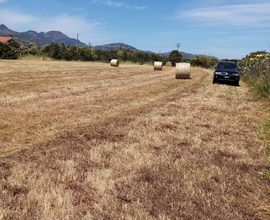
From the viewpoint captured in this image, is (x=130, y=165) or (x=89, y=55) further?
(x=89, y=55)

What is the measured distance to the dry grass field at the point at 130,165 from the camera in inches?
110

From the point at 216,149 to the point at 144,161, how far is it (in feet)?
5.27

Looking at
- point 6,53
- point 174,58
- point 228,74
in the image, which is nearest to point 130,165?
point 228,74

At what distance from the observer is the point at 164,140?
5051mm

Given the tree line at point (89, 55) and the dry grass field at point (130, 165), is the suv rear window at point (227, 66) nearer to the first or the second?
the dry grass field at point (130, 165)

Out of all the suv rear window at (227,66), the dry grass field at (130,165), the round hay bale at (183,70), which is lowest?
the dry grass field at (130,165)

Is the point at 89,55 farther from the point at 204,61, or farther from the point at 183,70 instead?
Answer: the point at 183,70

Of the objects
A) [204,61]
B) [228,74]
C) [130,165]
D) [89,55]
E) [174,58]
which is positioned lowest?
[130,165]

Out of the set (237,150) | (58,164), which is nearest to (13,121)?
(58,164)

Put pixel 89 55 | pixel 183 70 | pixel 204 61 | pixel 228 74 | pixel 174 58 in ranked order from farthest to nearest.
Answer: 1. pixel 174 58
2. pixel 204 61
3. pixel 89 55
4. pixel 183 70
5. pixel 228 74

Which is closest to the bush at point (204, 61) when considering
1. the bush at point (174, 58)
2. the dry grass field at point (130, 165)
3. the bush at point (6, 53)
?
the bush at point (174, 58)

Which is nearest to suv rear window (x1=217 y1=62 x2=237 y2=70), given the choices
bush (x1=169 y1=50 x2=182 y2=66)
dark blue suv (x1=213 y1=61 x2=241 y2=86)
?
dark blue suv (x1=213 y1=61 x2=241 y2=86)

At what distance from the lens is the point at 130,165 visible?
385 centimetres

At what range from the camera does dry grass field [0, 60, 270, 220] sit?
2795 millimetres
